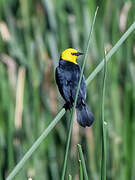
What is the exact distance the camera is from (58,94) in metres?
2.69

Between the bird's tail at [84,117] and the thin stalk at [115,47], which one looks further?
the bird's tail at [84,117]

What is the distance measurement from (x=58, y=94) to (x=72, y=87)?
406 millimetres

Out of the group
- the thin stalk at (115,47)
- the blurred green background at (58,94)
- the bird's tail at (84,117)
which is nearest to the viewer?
the thin stalk at (115,47)

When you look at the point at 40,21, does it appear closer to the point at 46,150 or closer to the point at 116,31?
the point at 116,31

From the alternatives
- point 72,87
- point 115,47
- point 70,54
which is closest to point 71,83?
point 72,87

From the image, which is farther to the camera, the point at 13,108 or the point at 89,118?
the point at 13,108

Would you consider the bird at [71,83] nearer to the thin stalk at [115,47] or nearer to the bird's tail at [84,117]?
the bird's tail at [84,117]

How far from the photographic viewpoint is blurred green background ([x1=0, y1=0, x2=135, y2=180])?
101 inches

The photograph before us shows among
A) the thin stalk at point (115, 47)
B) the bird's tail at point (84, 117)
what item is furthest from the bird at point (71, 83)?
the thin stalk at point (115, 47)

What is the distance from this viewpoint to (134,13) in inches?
97.6

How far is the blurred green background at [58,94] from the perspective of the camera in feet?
8.38

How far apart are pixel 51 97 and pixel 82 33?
20.9 inches

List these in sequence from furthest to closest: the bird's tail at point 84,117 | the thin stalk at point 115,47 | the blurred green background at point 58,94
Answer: the blurred green background at point 58,94 → the bird's tail at point 84,117 → the thin stalk at point 115,47

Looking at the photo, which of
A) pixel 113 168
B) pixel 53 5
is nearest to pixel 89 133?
pixel 113 168
